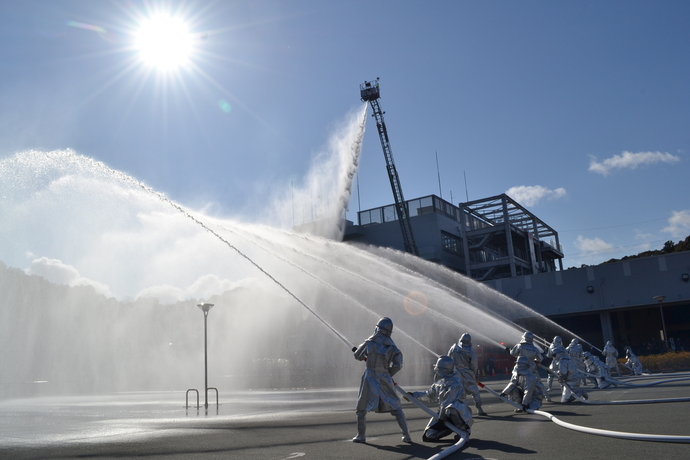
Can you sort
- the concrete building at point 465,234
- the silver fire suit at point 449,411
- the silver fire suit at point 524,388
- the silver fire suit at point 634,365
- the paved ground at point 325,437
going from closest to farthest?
the paved ground at point 325,437 < the silver fire suit at point 449,411 < the silver fire suit at point 524,388 < the silver fire suit at point 634,365 < the concrete building at point 465,234

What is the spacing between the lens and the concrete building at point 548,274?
47750 millimetres

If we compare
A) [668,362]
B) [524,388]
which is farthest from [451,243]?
[524,388]

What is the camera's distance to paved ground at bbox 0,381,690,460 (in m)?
7.67

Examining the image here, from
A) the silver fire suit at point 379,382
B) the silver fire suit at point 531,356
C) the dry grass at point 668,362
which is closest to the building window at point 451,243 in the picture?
the dry grass at point 668,362

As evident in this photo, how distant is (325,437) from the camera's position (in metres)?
10.0

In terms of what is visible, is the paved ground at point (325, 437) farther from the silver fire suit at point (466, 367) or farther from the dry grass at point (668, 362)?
the dry grass at point (668, 362)

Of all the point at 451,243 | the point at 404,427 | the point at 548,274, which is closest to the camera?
the point at 404,427

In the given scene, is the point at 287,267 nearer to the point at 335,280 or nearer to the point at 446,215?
the point at 335,280

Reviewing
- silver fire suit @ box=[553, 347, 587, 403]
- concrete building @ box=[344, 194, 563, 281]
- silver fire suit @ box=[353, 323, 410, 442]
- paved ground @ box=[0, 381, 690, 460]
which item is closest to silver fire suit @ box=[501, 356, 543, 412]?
paved ground @ box=[0, 381, 690, 460]

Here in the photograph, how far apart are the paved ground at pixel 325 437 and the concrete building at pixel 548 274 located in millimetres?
30415

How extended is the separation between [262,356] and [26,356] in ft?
65.0

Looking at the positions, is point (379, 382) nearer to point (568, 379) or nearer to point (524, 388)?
point (524, 388)

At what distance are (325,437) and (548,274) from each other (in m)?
47.4

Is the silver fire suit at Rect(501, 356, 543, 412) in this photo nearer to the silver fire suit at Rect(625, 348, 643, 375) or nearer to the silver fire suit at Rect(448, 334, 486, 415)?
the silver fire suit at Rect(448, 334, 486, 415)
